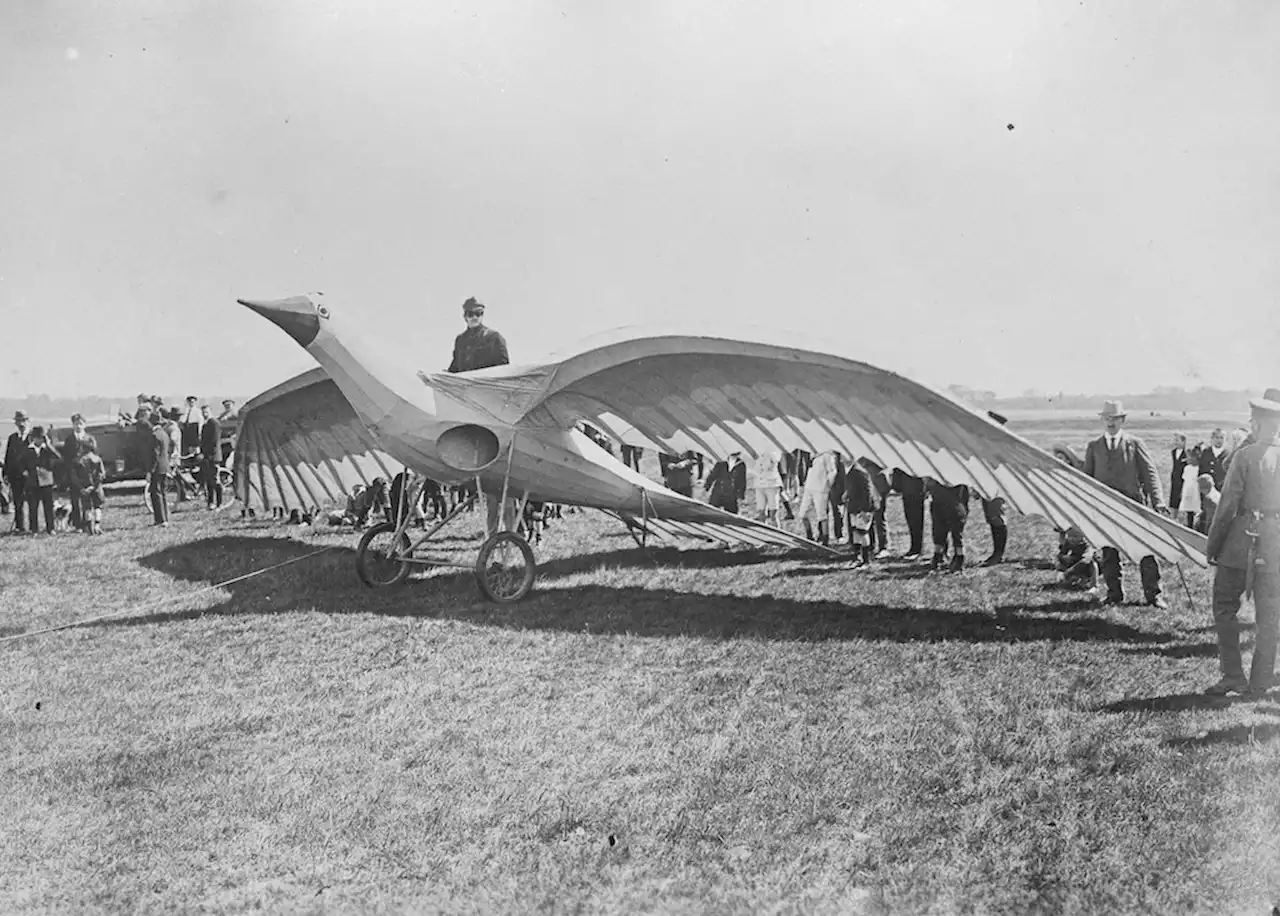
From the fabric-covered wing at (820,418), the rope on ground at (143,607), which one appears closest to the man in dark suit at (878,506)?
the fabric-covered wing at (820,418)

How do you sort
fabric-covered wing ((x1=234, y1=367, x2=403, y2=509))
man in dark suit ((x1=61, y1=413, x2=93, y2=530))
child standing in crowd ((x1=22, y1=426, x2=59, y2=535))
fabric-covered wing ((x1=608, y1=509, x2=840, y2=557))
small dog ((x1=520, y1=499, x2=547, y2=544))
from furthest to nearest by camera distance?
man in dark suit ((x1=61, y1=413, x2=93, y2=530)) → child standing in crowd ((x1=22, y1=426, x2=59, y2=535)) → small dog ((x1=520, y1=499, x2=547, y2=544)) → fabric-covered wing ((x1=234, y1=367, x2=403, y2=509)) → fabric-covered wing ((x1=608, y1=509, x2=840, y2=557))

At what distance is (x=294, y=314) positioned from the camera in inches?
339

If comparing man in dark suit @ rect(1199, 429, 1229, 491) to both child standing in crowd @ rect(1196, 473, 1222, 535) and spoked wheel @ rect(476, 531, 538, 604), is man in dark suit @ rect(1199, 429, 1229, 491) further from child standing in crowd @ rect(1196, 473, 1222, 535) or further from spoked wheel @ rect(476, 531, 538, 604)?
spoked wheel @ rect(476, 531, 538, 604)

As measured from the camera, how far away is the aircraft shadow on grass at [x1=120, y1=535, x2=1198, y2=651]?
7484 millimetres

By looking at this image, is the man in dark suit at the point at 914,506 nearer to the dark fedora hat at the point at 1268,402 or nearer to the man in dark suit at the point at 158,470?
the dark fedora hat at the point at 1268,402

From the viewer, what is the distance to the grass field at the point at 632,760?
11.7ft

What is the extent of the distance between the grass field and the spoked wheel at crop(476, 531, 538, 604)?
8.6 inches

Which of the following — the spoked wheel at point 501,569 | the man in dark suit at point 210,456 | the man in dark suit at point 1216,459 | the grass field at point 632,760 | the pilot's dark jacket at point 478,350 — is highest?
the pilot's dark jacket at point 478,350

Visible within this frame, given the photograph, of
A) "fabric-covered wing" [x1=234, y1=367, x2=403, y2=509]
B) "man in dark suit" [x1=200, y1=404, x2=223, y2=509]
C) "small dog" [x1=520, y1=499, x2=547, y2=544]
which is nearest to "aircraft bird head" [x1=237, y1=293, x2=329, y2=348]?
"fabric-covered wing" [x1=234, y1=367, x2=403, y2=509]

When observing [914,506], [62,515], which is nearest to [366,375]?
[914,506]

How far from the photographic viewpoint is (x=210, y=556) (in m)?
11.9

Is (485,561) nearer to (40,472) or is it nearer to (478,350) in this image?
(478,350)

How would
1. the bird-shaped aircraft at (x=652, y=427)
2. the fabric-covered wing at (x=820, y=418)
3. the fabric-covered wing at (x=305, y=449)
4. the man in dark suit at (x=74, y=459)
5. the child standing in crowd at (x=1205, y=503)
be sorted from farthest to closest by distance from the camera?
the man in dark suit at (x=74, y=459), the child standing in crowd at (x=1205, y=503), the fabric-covered wing at (x=305, y=449), the bird-shaped aircraft at (x=652, y=427), the fabric-covered wing at (x=820, y=418)

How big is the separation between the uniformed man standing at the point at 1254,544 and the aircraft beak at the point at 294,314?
738 cm
